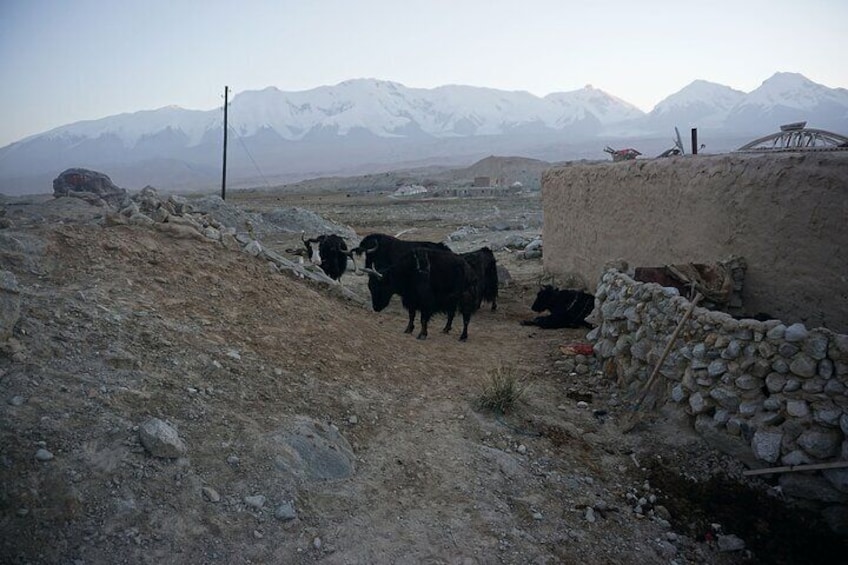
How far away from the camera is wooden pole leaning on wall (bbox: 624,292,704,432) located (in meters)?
4.83

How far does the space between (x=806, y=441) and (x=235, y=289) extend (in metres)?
4.97

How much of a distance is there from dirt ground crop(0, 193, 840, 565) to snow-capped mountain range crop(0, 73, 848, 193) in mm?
92400

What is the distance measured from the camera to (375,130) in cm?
16038

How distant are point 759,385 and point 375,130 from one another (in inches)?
6405

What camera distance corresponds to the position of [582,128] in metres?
160

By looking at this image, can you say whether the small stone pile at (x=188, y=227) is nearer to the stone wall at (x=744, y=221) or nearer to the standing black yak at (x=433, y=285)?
the standing black yak at (x=433, y=285)

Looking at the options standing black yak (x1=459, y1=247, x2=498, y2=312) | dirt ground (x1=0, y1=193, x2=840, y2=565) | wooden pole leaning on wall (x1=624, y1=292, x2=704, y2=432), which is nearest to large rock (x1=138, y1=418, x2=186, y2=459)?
dirt ground (x1=0, y1=193, x2=840, y2=565)

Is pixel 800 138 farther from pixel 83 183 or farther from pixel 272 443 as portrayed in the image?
pixel 83 183

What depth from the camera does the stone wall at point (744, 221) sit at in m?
5.12

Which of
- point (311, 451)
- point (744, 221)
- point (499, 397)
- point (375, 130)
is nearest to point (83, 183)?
point (499, 397)

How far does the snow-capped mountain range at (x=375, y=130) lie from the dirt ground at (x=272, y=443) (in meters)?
92.4

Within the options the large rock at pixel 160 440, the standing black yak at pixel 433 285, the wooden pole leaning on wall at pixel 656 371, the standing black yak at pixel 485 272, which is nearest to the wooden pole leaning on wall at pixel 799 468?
the wooden pole leaning on wall at pixel 656 371

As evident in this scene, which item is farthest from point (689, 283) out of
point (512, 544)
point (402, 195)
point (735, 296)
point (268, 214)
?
point (402, 195)

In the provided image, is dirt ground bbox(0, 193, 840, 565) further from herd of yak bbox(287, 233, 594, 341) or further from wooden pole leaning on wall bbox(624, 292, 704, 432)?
herd of yak bbox(287, 233, 594, 341)
